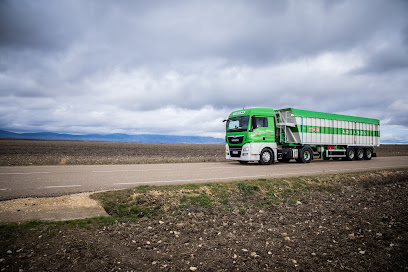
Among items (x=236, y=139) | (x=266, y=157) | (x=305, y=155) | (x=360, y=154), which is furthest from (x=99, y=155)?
(x=360, y=154)

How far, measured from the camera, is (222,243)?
16.2ft

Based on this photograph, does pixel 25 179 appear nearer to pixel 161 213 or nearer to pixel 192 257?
pixel 161 213

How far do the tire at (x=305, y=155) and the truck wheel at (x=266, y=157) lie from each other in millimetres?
2992

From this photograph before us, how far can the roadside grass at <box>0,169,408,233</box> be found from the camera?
19.1 feet

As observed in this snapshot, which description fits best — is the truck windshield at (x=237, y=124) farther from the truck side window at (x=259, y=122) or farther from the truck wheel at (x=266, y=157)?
the truck wheel at (x=266, y=157)

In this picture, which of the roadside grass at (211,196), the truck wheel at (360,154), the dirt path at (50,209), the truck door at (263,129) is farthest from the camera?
the truck wheel at (360,154)

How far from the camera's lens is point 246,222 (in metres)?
6.12

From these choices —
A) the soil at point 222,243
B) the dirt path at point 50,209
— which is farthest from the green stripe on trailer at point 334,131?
the dirt path at point 50,209

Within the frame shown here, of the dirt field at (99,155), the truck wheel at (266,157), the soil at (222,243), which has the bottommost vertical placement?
the soil at (222,243)

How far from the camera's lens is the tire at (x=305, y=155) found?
63.2 ft

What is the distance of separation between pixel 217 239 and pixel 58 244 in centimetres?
302

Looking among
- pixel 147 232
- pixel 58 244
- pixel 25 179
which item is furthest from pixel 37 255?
pixel 25 179

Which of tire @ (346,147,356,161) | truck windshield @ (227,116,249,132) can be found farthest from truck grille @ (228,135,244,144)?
tire @ (346,147,356,161)

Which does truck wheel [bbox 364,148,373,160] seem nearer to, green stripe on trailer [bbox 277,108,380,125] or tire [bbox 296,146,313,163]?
green stripe on trailer [bbox 277,108,380,125]
